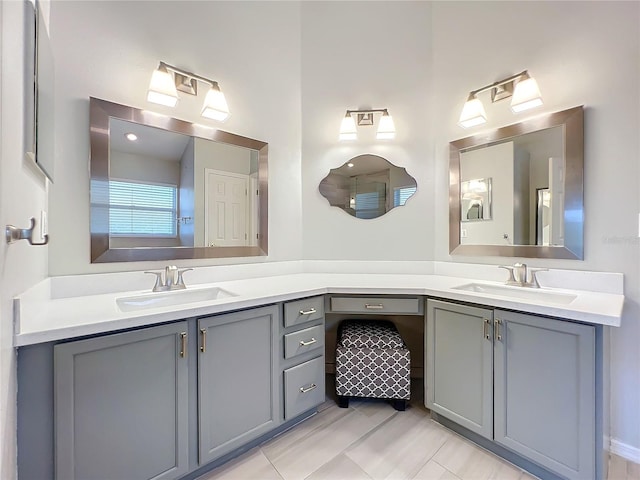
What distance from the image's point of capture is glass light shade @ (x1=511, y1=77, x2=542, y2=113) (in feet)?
5.60

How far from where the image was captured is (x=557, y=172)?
168 centimetres

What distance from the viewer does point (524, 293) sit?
1.67 meters

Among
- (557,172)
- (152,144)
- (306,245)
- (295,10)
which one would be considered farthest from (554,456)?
(295,10)

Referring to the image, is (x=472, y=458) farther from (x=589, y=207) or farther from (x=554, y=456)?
(x=589, y=207)

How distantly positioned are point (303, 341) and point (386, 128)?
1.63 metres

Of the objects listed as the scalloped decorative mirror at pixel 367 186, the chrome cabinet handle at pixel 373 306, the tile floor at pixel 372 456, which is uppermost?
the scalloped decorative mirror at pixel 367 186

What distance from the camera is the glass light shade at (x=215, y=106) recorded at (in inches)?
72.3

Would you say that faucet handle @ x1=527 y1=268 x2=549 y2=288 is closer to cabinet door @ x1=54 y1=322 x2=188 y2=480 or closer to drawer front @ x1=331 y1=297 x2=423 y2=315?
drawer front @ x1=331 y1=297 x2=423 y2=315

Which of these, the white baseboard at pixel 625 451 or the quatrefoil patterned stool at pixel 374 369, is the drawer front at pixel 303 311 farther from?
the white baseboard at pixel 625 451

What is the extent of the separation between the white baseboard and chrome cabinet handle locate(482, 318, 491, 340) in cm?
88

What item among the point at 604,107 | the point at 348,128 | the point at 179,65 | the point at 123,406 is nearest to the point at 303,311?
the point at 123,406

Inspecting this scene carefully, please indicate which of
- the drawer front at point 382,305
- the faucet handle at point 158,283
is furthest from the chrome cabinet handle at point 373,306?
the faucet handle at point 158,283

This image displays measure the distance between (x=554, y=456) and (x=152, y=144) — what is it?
248 cm

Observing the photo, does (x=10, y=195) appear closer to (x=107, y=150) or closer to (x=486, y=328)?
(x=107, y=150)
